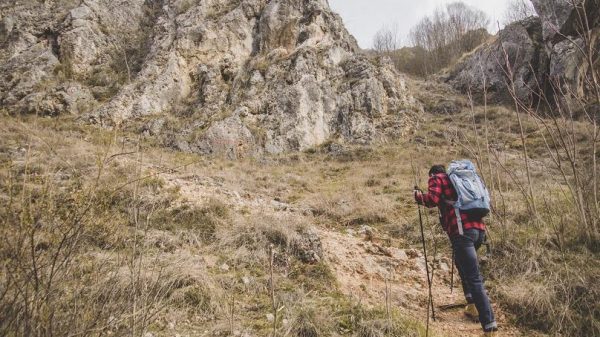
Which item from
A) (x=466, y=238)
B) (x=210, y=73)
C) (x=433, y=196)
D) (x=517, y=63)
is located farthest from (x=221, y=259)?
(x=517, y=63)

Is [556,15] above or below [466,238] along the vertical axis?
above

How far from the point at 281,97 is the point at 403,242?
38.3 ft

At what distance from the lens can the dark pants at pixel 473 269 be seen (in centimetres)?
290

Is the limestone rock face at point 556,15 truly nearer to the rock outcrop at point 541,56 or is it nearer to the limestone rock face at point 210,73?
the rock outcrop at point 541,56

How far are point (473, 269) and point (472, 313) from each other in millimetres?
599

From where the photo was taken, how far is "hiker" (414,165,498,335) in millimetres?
2910

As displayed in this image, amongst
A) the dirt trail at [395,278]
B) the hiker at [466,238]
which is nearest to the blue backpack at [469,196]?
the hiker at [466,238]

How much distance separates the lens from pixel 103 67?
54.8 feet

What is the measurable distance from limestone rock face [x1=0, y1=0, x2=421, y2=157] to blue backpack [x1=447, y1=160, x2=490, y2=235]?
10948mm

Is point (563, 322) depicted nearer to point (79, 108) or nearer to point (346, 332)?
point (346, 332)

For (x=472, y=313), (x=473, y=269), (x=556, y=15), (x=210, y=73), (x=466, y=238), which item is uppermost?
(x=556, y=15)

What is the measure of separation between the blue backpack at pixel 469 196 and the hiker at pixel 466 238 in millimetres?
30

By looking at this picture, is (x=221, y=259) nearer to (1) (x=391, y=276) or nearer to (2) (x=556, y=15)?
(1) (x=391, y=276)

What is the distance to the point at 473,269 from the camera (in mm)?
2975
